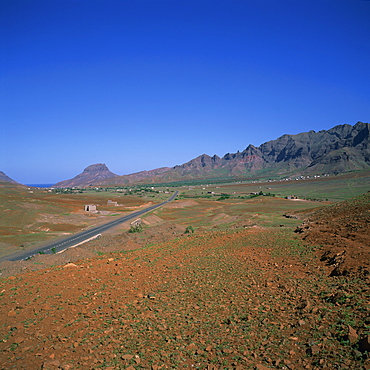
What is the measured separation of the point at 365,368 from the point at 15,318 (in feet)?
36.7

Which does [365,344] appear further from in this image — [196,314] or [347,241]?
[347,241]

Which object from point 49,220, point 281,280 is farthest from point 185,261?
point 49,220

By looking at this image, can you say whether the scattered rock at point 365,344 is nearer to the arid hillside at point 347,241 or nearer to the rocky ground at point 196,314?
the rocky ground at point 196,314

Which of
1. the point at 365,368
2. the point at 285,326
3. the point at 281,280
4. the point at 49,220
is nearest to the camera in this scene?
the point at 365,368

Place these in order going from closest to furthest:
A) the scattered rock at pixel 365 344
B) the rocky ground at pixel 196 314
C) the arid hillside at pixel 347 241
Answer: the scattered rock at pixel 365 344 → the rocky ground at pixel 196 314 → the arid hillside at pixel 347 241

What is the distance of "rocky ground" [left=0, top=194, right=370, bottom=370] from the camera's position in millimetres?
7547

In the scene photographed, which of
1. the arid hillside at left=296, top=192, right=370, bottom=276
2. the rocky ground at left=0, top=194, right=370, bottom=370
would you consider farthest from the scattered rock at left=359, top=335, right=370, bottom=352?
the arid hillside at left=296, top=192, right=370, bottom=276

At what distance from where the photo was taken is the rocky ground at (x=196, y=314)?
7.55 m

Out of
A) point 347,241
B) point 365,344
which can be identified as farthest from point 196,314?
point 347,241

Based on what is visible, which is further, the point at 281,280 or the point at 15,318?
the point at 281,280

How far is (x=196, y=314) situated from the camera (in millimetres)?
10352

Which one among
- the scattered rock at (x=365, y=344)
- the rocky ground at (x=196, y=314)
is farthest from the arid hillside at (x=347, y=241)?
the scattered rock at (x=365, y=344)

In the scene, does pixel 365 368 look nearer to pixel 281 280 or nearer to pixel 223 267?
pixel 281 280

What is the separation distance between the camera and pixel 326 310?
9180 mm
